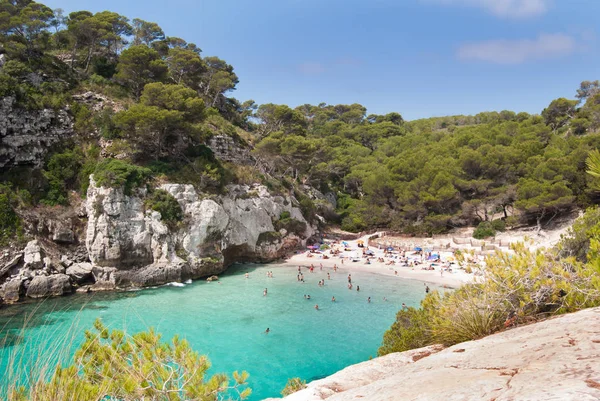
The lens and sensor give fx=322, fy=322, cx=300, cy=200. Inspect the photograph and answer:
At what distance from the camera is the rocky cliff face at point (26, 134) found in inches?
881

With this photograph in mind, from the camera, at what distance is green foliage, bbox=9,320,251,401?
307cm

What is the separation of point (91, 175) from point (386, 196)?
29.8m

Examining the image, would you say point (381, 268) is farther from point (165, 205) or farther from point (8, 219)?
point (8, 219)

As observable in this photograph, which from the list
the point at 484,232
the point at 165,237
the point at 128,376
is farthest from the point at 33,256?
the point at 484,232

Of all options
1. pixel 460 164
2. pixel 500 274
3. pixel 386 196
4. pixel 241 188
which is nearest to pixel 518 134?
pixel 460 164

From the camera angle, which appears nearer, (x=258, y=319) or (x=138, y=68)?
(x=258, y=319)

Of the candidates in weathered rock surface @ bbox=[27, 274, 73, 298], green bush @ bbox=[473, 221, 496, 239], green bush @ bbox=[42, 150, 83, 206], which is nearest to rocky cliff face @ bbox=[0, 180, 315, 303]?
weathered rock surface @ bbox=[27, 274, 73, 298]

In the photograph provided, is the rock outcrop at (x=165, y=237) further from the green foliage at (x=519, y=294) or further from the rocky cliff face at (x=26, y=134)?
the green foliage at (x=519, y=294)

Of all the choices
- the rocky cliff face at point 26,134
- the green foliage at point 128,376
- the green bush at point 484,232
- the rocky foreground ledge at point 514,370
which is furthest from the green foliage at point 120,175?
the green bush at point 484,232

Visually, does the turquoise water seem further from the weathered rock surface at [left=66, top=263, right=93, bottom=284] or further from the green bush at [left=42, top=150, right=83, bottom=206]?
the green bush at [left=42, top=150, right=83, bottom=206]

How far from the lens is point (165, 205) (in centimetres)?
2373

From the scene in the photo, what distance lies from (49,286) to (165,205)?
327 inches

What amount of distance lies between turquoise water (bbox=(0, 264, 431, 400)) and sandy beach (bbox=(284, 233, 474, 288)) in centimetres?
162

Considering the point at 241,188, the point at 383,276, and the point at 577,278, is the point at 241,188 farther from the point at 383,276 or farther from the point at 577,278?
the point at 577,278
